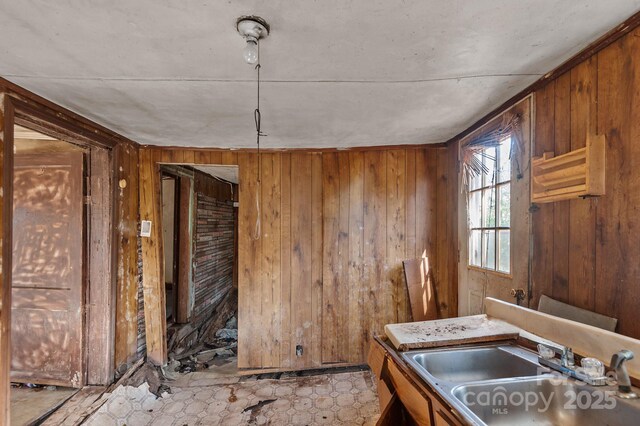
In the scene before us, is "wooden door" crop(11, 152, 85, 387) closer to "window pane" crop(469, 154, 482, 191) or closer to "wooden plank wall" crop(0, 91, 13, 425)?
"wooden plank wall" crop(0, 91, 13, 425)

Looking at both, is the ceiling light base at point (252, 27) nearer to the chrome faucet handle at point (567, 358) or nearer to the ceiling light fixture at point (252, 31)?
the ceiling light fixture at point (252, 31)

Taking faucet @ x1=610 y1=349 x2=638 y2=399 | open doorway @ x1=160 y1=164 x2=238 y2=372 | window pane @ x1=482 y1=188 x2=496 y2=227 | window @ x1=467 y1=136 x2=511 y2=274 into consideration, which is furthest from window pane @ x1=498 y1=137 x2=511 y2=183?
open doorway @ x1=160 y1=164 x2=238 y2=372

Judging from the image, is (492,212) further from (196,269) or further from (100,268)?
(196,269)

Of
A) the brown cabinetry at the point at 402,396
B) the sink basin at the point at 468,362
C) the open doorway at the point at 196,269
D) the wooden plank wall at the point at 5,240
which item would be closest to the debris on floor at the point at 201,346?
the open doorway at the point at 196,269

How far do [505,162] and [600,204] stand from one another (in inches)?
30.2

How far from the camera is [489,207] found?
2.21m

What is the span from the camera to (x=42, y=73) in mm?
1563

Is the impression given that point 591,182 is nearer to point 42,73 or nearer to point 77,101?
point 42,73

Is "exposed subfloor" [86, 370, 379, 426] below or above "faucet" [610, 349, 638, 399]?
below

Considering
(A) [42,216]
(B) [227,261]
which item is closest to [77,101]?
(A) [42,216]

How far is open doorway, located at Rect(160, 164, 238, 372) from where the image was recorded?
134 inches

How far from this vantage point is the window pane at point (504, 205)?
1961 mm

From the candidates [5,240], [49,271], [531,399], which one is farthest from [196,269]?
[531,399]

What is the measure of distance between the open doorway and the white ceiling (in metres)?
1.47
